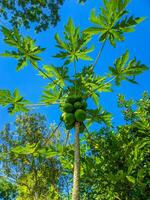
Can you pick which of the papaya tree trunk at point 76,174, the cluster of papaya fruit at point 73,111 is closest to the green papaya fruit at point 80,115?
the cluster of papaya fruit at point 73,111

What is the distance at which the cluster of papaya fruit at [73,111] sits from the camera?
16.4 ft

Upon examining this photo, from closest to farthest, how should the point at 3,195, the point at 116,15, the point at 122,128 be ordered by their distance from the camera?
the point at 116,15, the point at 122,128, the point at 3,195

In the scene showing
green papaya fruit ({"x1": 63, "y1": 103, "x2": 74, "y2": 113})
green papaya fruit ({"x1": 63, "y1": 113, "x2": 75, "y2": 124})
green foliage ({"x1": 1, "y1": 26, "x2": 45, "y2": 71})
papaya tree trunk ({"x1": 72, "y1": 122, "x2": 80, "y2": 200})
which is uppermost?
green foliage ({"x1": 1, "y1": 26, "x2": 45, "y2": 71})

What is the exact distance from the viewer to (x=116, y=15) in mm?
4879

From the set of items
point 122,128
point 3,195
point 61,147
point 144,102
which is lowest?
point 61,147

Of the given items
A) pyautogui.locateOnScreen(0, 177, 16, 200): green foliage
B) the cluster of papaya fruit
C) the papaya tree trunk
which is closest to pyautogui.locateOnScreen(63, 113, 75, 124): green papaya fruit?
the cluster of papaya fruit

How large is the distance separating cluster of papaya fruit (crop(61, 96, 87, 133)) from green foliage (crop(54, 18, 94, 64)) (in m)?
0.59

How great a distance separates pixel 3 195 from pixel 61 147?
3468 centimetres

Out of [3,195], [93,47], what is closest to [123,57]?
[93,47]

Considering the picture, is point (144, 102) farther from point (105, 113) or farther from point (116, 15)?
point (116, 15)

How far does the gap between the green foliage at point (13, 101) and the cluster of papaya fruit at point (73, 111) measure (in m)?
0.57

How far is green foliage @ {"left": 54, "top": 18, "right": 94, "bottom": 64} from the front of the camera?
17.3 feet

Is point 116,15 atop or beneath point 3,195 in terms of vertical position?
beneath

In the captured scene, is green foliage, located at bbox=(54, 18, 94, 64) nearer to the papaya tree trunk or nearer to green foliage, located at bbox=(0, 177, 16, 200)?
the papaya tree trunk
